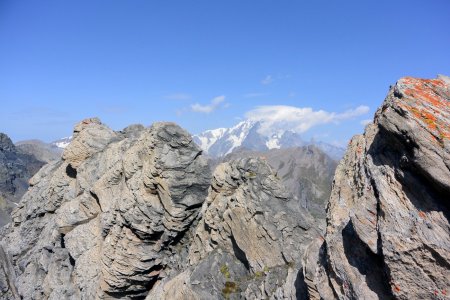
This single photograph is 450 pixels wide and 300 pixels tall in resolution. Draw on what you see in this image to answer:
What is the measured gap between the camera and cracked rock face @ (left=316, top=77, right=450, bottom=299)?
1368cm

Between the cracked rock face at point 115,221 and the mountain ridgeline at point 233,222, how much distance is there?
149 mm

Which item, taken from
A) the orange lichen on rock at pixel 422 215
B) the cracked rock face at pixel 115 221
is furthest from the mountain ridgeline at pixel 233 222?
the cracked rock face at pixel 115 221

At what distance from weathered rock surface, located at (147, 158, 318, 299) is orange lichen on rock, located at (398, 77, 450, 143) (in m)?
14.0

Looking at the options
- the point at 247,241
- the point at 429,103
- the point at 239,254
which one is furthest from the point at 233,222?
the point at 429,103

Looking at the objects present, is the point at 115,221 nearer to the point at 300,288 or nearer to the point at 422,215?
the point at 300,288

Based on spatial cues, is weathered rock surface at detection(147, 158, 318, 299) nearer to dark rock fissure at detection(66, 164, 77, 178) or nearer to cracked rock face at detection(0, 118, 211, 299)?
cracked rock face at detection(0, 118, 211, 299)

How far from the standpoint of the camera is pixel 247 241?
28.7 metres

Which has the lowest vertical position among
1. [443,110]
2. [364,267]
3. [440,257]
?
[364,267]

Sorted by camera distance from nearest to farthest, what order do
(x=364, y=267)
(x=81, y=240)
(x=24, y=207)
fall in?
1. (x=364, y=267)
2. (x=81, y=240)
3. (x=24, y=207)

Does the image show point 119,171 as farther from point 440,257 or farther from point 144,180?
point 440,257

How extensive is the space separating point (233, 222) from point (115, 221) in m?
15.5

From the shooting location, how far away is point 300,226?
28250 millimetres

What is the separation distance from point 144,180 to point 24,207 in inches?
1497

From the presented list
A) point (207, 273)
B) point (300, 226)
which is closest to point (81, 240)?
point (207, 273)
